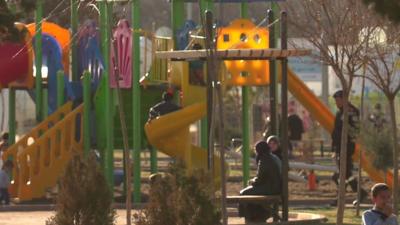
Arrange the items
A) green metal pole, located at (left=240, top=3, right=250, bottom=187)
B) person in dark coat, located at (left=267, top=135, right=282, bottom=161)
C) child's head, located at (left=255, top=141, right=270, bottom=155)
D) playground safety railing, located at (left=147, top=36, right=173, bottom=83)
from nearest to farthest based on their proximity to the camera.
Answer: child's head, located at (left=255, top=141, right=270, bottom=155), person in dark coat, located at (left=267, top=135, right=282, bottom=161), green metal pole, located at (left=240, top=3, right=250, bottom=187), playground safety railing, located at (left=147, top=36, right=173, bottom=83)

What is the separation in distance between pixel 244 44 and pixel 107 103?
9.22ft

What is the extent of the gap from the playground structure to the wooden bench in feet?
13.8

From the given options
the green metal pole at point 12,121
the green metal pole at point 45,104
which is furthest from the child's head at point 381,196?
the green metal pole at point 12,121

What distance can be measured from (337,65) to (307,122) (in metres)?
34.9

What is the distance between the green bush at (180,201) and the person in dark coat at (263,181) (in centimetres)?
407

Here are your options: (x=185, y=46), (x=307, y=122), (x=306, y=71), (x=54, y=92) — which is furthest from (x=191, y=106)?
(x=306, y=71)

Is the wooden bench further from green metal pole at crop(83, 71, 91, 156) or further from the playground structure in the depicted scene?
green metal pole at crop(83, 71, 91, 156)

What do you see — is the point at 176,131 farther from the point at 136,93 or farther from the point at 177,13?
the point at 177,13

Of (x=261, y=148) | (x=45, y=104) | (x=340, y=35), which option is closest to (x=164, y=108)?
(x=45, y=104)

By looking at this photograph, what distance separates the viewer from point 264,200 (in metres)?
18.5

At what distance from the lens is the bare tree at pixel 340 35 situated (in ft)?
55.7

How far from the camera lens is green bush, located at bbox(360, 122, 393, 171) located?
2212 centimetres

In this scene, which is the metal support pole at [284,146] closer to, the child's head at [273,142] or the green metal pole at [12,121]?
the child's head at [273,142]

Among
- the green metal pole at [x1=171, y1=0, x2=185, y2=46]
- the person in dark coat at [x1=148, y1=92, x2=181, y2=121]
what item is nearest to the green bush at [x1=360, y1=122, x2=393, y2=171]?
the person in dark coat at [x1=148, y1=92, x2=181, y2=121]
